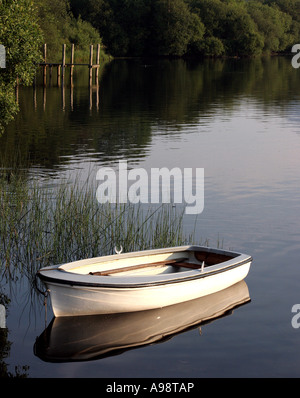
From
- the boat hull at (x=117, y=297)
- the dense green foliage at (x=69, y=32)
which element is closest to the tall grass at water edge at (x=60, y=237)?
the boat hull at (x=117, y=297)

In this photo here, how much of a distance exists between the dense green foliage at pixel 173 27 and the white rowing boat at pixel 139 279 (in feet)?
329

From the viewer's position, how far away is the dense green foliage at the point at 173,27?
111188 millimetres

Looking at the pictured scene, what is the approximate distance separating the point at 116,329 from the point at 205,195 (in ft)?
30.9

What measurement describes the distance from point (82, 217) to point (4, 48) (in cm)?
644

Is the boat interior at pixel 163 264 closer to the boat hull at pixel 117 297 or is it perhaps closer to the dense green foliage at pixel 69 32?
the boat hull at pixel 117 297

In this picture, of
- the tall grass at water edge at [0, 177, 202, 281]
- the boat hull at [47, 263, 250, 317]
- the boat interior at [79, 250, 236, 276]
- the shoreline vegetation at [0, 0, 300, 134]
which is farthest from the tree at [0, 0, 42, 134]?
the shoreline vegetation at [0, 0, 300, 134]

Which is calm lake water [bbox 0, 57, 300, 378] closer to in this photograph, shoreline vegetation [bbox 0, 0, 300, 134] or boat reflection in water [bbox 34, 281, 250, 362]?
boat reflection in water [bbox 34, 281, 250, 362]

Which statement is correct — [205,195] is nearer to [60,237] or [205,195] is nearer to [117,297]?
[60,237]

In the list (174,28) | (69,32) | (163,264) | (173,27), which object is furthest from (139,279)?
(173,27)

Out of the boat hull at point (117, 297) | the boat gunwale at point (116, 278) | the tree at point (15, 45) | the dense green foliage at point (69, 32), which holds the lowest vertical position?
the boat hull at point (117, 297)

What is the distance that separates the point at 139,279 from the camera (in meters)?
11.4

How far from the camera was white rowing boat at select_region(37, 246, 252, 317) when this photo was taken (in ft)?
36.3

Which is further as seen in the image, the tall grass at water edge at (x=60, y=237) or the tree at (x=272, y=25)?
the tree at (x=272, y=25)

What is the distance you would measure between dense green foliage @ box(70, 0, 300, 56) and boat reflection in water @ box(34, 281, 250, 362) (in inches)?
3993
